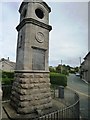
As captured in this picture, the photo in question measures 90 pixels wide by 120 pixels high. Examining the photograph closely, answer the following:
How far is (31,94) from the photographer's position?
19.3 feet

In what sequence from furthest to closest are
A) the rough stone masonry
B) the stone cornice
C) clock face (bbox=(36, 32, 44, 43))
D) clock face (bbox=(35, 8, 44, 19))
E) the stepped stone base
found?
clock face (bbox=(35, 8, 44, 19)), clock face (bbox=(36, 32, 44, 43)), the stone cornice, the rough stone masonry, the stepped stone base

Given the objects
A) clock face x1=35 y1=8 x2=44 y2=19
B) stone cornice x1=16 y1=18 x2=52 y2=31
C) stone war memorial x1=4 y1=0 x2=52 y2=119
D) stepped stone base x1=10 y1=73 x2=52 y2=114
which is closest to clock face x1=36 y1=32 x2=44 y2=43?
stone war memorial x1=4 y1=0 x2=52 y2=119

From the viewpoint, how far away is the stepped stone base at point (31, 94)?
5.65m

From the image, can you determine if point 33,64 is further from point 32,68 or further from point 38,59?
point 38,59

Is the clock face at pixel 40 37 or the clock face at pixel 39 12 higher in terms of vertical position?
the clock face at pixel 39 12

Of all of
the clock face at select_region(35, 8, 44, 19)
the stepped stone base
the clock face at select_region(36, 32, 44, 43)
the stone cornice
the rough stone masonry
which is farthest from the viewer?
the clock face at select_region(35, 8, 44, 19)

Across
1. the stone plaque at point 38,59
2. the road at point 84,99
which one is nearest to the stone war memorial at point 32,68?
the stone plaque at point 38,59

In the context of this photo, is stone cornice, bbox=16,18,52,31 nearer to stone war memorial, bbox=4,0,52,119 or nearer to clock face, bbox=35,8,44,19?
stone war memorial, bbox=4,0,52,119

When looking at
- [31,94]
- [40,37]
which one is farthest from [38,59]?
[31,94]

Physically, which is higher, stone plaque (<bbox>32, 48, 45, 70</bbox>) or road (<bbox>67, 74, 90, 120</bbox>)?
stone plaque (<bbox>32, 48, 45, 70</bbox>)

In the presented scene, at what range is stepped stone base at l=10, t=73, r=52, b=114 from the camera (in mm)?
5646

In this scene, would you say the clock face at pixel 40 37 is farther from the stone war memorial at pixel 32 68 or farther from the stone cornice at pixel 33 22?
the stone cornice at pixel 33 22

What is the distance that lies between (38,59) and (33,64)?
425 millimetres

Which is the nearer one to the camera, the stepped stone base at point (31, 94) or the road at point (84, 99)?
the stepped stone base at point (31, 94)
